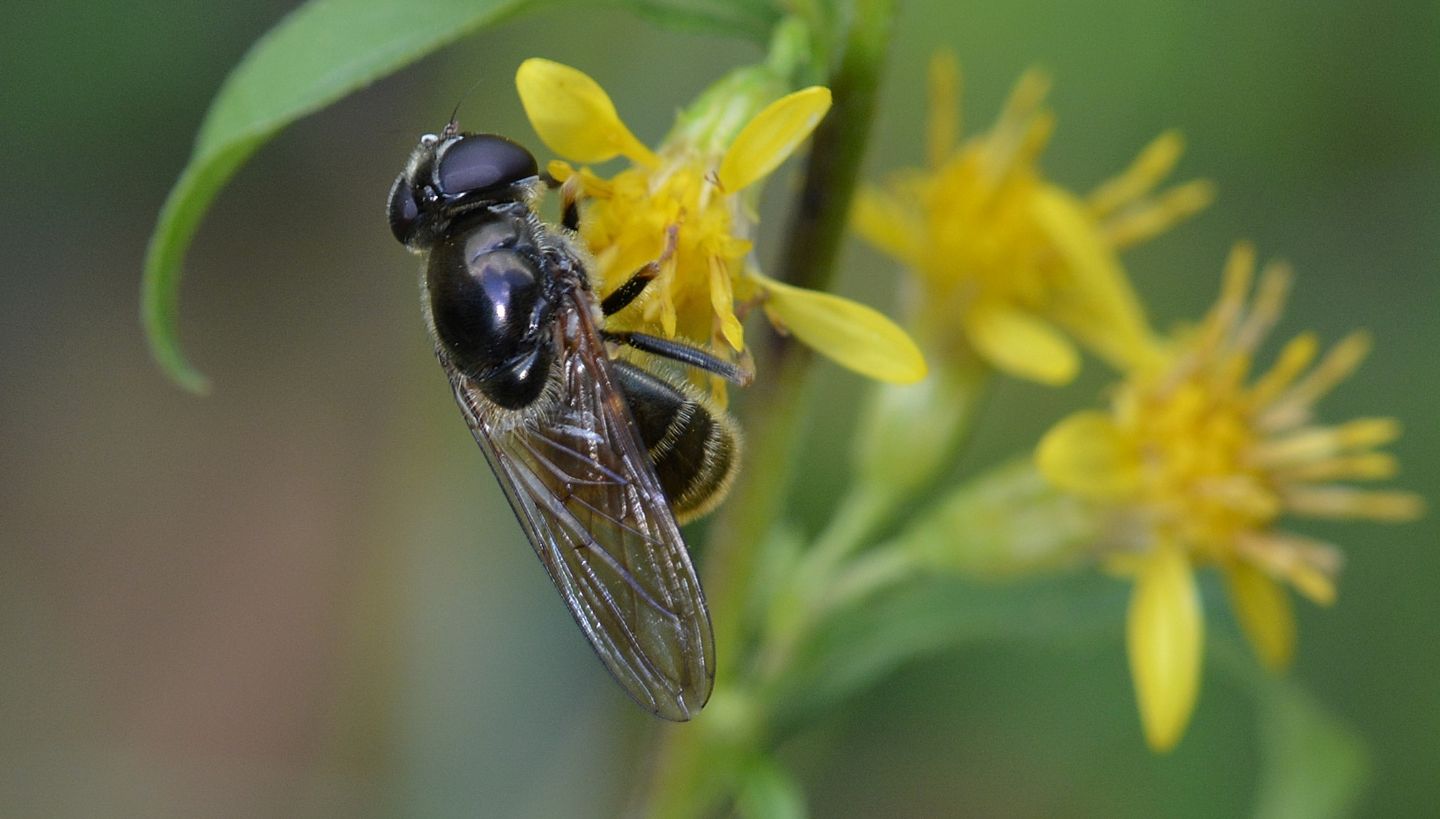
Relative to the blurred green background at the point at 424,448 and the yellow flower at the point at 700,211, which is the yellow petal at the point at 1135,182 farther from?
the blurred green background at the point at 424,448

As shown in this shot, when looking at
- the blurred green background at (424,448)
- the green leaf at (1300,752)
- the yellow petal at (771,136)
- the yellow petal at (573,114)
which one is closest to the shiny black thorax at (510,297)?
the yellow petal at (573,114)

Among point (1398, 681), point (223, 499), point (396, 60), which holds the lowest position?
point (223, 499)

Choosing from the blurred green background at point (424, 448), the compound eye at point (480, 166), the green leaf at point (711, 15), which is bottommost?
the blurred green background at point (424, 448)

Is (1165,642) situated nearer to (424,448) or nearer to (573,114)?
(573,114)

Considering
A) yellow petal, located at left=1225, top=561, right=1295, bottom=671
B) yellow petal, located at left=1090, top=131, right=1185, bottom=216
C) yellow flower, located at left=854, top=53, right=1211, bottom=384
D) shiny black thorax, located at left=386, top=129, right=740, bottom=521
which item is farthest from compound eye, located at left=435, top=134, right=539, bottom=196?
yellow petal, located at left=1225, top=561, right=1295, bottom=671

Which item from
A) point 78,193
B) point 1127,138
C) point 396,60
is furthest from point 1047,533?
point 78,193

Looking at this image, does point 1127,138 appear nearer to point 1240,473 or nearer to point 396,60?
point 1240,473
